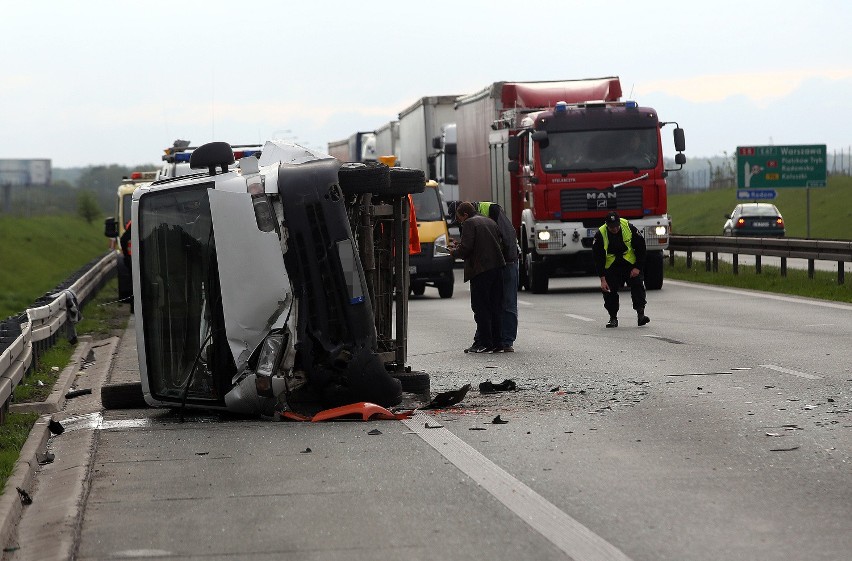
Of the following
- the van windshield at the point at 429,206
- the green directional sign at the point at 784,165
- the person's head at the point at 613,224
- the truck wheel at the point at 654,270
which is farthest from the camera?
the green directional sign at the point at 784,165

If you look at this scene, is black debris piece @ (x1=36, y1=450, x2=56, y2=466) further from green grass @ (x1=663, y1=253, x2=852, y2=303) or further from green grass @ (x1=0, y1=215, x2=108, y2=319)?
green grass @ (x1=0, y1=215, x2=108, y2=319)

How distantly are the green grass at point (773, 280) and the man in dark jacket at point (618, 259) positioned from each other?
16.2 ft

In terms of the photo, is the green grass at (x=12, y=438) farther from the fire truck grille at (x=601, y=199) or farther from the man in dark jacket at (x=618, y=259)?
the fire truck grille at (x=601, y=199)

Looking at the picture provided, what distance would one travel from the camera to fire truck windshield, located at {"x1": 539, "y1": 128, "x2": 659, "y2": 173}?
2622 centimetres

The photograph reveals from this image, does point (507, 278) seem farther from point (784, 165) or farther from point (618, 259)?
point (784, 165)

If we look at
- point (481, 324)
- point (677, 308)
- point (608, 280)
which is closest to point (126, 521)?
point (481, 324)

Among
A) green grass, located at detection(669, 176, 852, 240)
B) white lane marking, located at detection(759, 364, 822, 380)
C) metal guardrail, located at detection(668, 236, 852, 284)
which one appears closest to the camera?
white lane marking, located at detection(759, 364, 822, 380)

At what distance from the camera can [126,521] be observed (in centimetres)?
718

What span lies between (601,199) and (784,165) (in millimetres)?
23549

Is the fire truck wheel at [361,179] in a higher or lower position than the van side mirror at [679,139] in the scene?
lower

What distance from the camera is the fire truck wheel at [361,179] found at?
36.5 feet

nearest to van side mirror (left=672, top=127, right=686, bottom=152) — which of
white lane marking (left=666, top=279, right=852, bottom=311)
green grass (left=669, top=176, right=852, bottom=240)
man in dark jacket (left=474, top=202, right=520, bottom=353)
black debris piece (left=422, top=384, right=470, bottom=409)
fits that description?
white lane marking (left=666, top=279, right=852, bottom=311)

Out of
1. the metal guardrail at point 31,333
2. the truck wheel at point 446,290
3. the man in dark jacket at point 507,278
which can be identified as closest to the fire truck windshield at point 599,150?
the truck wheel at point 446,290

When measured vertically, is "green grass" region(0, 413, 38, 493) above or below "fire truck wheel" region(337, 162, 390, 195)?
below
